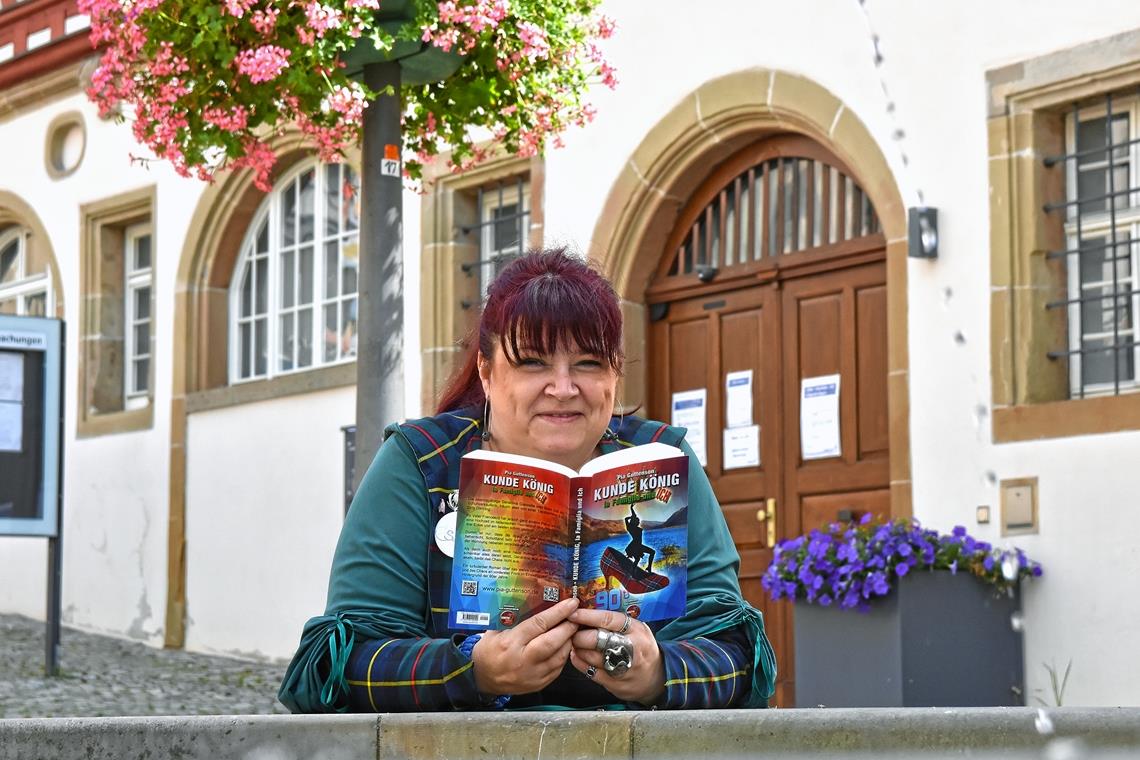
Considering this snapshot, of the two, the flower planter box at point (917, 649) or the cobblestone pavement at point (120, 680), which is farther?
the cobblestone pavement at point (120, 680)

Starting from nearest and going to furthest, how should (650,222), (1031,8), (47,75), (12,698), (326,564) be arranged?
(1031,8) → (12,698) → (650,222) → (326,564) → (47,75)

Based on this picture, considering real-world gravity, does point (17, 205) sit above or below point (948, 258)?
above

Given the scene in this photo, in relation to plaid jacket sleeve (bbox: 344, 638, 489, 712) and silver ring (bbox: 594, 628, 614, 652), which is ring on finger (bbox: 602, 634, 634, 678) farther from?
plaid jacket sleeve (bbox: 344, 638, 489, 712)

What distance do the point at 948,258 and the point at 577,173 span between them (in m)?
2.74

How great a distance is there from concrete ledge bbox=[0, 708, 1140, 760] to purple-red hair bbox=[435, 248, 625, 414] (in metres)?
0.72

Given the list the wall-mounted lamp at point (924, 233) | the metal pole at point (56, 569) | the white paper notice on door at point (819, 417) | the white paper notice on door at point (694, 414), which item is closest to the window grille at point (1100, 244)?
the wall-mounted lamp at point (924, 233)

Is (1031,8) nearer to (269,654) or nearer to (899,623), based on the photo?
(899,623)

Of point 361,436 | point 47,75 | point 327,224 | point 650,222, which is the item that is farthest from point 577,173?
point 47,75

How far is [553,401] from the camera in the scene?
10.9 ft

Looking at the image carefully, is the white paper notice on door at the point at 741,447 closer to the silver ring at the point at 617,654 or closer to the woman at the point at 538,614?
the woman at the point at 538,614

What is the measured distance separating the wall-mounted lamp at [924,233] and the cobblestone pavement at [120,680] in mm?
3528

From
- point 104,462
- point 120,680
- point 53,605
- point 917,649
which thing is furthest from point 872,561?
point 104,462

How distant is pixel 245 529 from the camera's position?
42.9 ft

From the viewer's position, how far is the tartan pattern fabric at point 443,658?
306 centimetres
